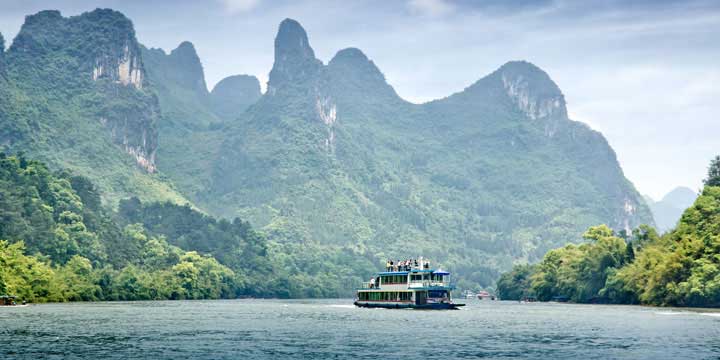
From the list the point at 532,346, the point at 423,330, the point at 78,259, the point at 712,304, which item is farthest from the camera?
the point at 78,259

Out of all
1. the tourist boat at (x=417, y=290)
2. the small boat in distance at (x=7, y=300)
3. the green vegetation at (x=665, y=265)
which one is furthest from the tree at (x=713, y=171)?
the small boat in distance at (x=7, y=300)

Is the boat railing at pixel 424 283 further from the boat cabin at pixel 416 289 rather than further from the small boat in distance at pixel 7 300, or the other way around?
the small boat in distance at pixel 7 300

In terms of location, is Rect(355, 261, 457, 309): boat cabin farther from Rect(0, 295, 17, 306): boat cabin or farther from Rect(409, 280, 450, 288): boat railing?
Rect(0, 295, 17, 306): boat cabin

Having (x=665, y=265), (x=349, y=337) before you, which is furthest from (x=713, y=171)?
(x=349, y=337)

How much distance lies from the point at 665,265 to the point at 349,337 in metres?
77.7

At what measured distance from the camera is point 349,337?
89062mm

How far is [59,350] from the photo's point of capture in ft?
235

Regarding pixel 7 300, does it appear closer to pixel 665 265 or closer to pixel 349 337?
pixel 349 337

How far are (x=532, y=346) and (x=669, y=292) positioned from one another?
79.0m

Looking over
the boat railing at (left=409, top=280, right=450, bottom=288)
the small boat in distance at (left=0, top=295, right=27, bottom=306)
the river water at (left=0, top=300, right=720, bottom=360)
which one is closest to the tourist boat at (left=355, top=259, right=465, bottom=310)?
the boat railing at (left=409, top=280, right=450, bottom=288)

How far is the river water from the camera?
7256 cm

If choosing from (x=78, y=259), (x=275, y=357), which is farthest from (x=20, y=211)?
(x=275, y=357)

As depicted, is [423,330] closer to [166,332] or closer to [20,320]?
[166,332]

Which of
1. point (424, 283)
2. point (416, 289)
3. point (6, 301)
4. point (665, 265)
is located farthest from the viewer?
point (424, 283)
